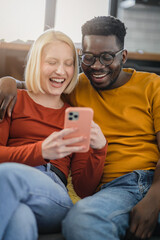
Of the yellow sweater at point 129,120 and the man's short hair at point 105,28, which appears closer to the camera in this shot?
the yellow sweater at point 129,120

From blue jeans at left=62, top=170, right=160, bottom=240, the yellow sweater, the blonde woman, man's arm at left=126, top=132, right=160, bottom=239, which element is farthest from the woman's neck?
man's arm at left=126, top=132, right=160, bottom=239

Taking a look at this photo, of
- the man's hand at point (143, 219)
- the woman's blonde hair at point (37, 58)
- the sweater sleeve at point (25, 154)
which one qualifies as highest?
the woman's blonde hair at point (37, 58)

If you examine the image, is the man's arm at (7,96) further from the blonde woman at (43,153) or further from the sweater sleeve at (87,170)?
the sweater sleeve at (87,170)

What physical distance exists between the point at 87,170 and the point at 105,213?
27 cm

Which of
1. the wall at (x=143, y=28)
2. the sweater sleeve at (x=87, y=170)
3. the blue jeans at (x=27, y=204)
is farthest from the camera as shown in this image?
the wall at (x=143, y=28)

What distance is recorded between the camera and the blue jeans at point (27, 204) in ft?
2.91

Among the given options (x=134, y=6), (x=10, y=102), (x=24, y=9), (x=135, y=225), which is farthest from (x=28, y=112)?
(x=134, y=6)

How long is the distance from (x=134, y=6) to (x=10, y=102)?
12.7ft

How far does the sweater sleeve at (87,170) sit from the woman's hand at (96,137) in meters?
0.04

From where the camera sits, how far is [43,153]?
3.35 feet

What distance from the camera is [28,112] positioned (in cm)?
131

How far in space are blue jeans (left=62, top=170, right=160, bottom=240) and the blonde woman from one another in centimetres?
9

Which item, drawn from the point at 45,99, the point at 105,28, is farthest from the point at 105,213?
the point at 105,28

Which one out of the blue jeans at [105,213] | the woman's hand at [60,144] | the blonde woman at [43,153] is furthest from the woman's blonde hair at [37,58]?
the blue jeans at [105,213]
